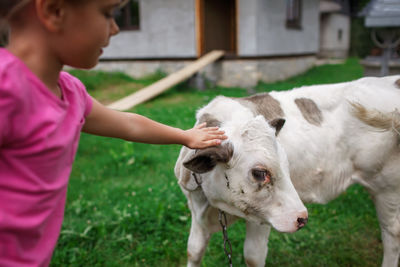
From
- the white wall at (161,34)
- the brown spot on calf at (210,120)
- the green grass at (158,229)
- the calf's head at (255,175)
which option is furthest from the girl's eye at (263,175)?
the white wall at (161,34)

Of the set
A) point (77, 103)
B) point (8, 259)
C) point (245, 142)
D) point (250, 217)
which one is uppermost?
point (77, 103)

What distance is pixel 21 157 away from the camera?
44.2 inches

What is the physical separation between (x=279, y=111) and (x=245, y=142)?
80cm

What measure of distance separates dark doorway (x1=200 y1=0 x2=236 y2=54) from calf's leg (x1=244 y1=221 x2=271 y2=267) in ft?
40.3

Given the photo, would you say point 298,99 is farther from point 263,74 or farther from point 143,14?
point 143,14

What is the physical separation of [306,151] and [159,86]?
8.31 meters

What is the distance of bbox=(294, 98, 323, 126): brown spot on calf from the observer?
2.69m

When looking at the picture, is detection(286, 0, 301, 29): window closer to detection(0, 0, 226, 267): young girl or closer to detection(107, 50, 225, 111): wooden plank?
detection(107, 50, 225, 111): wooden plank

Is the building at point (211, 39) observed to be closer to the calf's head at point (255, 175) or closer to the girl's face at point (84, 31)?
the calf's head at point (255, 175)

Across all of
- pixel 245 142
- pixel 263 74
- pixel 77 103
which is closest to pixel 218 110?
pixel 245 142

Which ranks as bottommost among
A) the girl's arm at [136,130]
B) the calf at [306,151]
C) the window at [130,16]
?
the calf at [306,151]

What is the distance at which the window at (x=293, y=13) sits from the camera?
14689 mm

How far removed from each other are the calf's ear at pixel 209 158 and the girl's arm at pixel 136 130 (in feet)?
0.13

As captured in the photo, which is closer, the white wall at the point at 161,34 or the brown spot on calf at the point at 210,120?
the brown spot on calf at the point at 210,120
